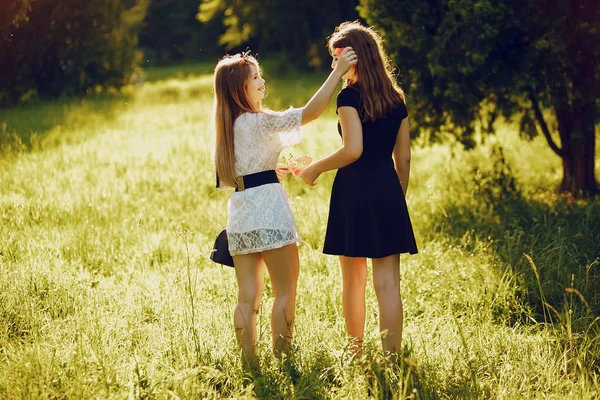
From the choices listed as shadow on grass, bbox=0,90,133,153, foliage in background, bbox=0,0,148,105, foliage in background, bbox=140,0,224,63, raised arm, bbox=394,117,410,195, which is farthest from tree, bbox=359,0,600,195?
foliage in background, bbox=140,0,224,63

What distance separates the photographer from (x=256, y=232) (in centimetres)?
379

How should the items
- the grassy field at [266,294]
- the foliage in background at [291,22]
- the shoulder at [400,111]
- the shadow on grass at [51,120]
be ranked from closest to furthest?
1. the grassy field at [266,294]
2. the shoulder at [400,111]
3. the shadow on grass at [51,120]
4. the foliage in background at [291,22]

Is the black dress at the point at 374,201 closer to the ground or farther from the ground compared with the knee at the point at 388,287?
farther from the ground

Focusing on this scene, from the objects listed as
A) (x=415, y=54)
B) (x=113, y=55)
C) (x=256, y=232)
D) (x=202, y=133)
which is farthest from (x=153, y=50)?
(x=256, y=232)

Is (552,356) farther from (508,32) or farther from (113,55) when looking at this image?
(113,55)

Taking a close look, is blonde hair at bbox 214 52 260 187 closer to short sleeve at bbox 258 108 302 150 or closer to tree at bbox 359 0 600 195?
short sleeve at bbox 258 108 302 150

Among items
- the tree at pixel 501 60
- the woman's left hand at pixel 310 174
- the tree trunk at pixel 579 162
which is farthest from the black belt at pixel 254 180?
the tree trunk at pixel 579 162

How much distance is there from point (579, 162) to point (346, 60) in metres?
5.23

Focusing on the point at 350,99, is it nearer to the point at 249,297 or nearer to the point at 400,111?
→ the point at 400,111

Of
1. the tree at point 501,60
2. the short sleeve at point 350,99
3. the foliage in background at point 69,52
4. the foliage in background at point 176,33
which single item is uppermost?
the foliage in background at point 176,33

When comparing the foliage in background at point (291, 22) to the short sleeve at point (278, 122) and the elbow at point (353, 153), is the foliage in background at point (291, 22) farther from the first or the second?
the elbow at point (353, 153)

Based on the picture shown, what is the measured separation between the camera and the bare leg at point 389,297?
12.7 feet

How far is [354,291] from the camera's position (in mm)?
4059

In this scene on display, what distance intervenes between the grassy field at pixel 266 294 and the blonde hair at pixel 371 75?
0.97 m
